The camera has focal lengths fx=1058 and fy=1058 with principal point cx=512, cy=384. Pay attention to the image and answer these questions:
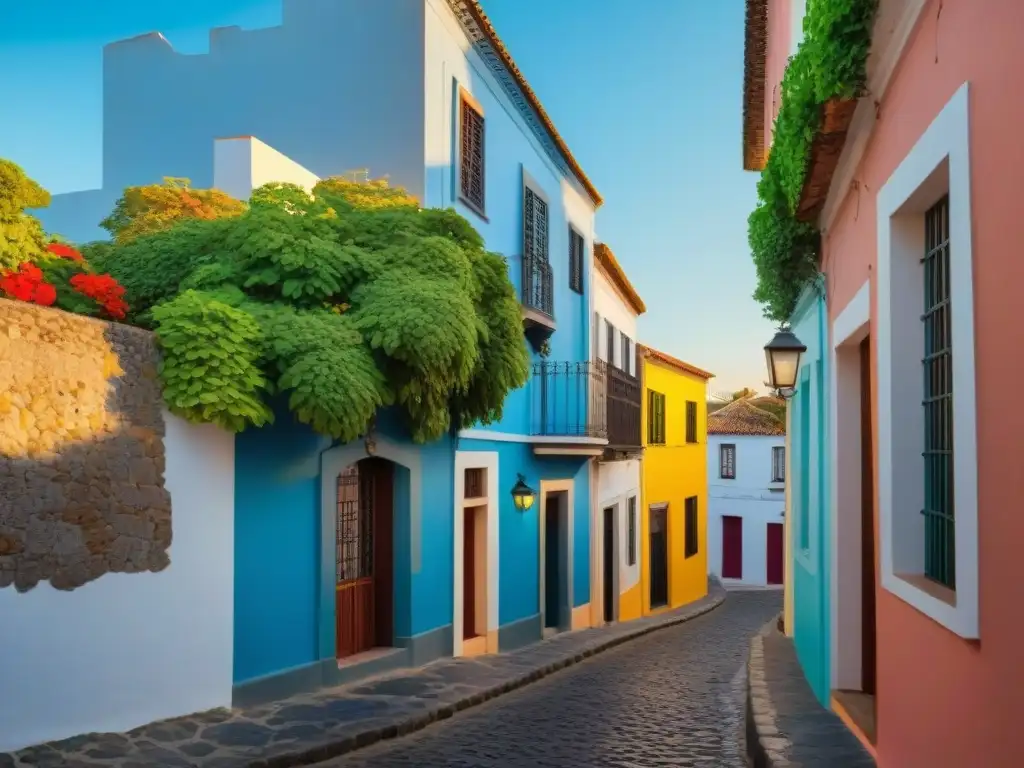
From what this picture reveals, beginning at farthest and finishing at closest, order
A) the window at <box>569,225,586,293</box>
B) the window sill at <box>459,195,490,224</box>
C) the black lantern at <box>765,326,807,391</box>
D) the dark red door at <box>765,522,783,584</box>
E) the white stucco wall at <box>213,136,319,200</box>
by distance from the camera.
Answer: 1. the dark red door at <box>765,522,783,584</box>
2. the window at <box>569,225,586,293</box>
3. the window sill at <box>459,195,490,224</box>
4. the white stucco wall at <box>213,136,319,200</box>
5. the black lantern at <box>765,326,807,391</box>

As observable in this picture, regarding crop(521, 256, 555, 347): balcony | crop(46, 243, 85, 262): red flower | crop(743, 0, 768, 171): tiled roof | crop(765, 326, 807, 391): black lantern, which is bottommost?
crop(765, 326, 807, 391): black lantern

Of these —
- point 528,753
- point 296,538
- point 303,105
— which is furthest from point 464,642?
point 303,105

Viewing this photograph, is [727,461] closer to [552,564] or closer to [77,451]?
[552,564]

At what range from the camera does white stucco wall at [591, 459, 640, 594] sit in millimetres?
21125

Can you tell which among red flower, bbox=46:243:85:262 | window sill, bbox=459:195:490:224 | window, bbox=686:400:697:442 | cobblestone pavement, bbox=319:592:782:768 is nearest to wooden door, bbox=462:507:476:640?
cobblestone pavement, bbox=319:592:782:768

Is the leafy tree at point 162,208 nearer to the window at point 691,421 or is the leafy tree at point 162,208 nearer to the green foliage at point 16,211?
the green foliage at point 16,211

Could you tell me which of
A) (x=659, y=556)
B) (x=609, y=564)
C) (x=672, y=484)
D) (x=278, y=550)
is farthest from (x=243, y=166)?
(x=672, y=484)

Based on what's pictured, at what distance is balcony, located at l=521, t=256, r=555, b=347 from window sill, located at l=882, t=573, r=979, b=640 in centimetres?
1096

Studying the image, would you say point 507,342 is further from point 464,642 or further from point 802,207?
point 464,642

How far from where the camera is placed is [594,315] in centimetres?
2233

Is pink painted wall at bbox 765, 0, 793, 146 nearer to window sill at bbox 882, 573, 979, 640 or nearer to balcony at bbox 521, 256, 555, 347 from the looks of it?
balcony at bbox 521, 256, 555, 347

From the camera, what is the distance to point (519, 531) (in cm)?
1667

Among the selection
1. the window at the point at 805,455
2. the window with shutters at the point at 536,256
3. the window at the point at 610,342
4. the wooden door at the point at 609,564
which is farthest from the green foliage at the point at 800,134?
the window at the point at 610,342

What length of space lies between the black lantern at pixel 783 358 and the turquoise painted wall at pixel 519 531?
5.36 m
